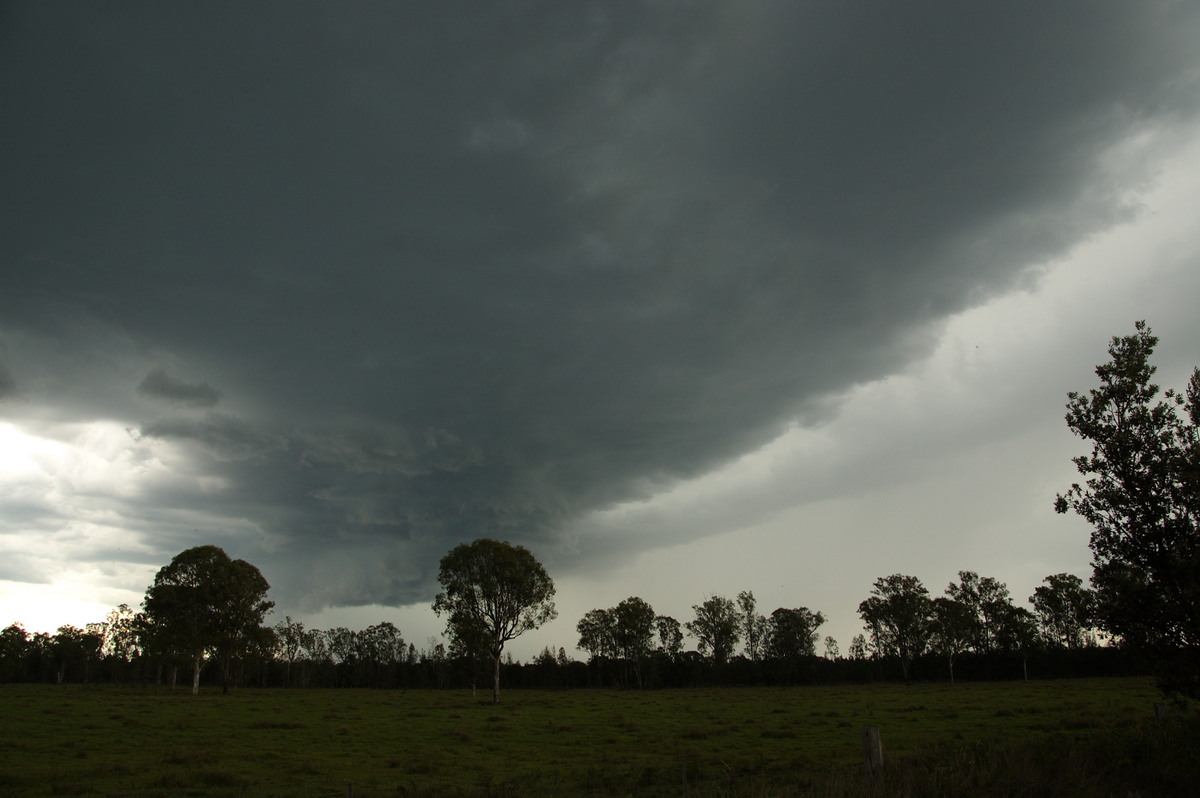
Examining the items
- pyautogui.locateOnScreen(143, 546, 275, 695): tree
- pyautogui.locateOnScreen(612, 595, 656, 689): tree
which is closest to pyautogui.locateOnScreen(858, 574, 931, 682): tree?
pyautogui.locateOnScreen(612, 595, 656, 689): tree

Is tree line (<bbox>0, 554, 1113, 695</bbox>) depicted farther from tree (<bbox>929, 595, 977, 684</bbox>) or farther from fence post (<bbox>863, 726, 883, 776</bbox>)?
fence post (<bbox>863, 726, 883, 776</bbox>)

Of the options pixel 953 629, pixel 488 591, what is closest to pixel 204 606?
pixel 488 591

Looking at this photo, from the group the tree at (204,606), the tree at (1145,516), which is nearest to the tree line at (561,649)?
the tree at (204,606)

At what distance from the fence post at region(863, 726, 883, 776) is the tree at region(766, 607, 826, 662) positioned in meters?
157

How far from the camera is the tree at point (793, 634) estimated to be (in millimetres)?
159750

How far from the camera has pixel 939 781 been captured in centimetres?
1378

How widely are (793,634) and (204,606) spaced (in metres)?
127

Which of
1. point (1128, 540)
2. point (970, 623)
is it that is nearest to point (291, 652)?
point (970, 623)

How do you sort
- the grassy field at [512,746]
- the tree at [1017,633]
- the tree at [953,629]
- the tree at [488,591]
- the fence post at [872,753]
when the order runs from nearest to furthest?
the fence post at [872,753] → the grassy field at [512,746] → the tree at [488,591] → the tree at [1017,633] → the tree at [953,629]

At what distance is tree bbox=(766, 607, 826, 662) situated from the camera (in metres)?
160

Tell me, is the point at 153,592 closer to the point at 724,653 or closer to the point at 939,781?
the point at 939,781

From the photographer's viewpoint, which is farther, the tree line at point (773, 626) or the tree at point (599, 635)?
the tree at point (599, 635)

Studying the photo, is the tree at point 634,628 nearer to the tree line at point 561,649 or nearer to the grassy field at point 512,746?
the tree line at point 561,649

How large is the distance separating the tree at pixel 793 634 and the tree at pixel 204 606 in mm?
116977
